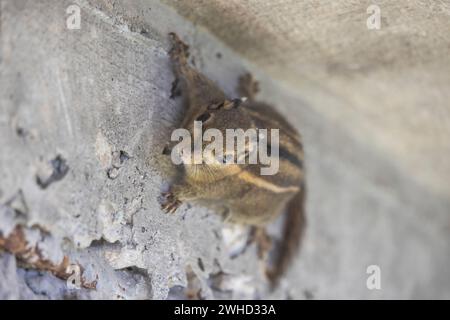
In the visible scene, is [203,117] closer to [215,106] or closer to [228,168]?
[215,106]

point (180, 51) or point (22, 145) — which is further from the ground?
point (180, 51)

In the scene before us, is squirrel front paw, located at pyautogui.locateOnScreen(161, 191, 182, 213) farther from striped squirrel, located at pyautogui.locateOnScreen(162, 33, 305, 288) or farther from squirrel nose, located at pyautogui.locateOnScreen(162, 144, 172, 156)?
squirrel nose, located at pyautogui.locateOnScreen(162, 144, 172, 156)

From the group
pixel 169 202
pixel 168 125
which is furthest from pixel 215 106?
pixel 169 202

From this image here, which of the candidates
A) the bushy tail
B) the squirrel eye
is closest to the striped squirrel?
the squirrel eye

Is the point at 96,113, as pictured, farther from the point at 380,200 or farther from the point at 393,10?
the point at 380,200

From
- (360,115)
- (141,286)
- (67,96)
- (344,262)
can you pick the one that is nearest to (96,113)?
(67,96)
